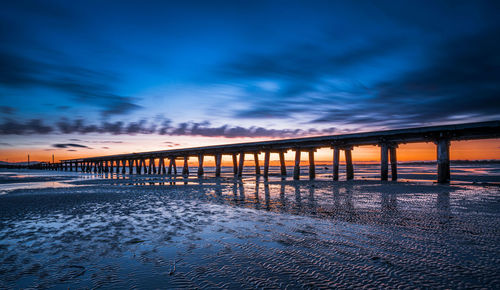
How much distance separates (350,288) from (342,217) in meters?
5.17

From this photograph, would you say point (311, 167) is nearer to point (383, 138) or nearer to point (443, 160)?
point (383, 138)

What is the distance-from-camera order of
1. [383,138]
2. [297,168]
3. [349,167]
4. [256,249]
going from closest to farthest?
[256,249], [383,138], [349,167], [297,168]

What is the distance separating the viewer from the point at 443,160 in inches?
824

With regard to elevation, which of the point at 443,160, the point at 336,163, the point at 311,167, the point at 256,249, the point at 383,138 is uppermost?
the point at 383,138

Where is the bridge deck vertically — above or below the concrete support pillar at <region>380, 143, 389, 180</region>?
above

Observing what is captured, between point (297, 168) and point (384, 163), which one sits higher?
point (384, 163)

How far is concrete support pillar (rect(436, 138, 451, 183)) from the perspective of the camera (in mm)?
20587

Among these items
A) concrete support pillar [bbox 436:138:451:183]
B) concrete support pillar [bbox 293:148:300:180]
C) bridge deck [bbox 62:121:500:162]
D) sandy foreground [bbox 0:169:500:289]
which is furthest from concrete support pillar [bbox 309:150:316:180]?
sandy foreground [bbox 0:169:500:289]

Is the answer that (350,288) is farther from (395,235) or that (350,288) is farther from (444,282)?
(395,235)

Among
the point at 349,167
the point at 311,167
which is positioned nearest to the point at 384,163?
the point at 349,167

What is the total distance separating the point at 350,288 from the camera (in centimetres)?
362

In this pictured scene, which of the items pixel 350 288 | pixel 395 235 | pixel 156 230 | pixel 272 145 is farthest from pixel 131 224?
pixel 272 145

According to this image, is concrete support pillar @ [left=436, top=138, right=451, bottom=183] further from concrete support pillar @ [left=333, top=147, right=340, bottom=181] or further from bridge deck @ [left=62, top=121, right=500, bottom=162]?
concrete support pillar @ [left=333, top=147, right=340, bottom=181]

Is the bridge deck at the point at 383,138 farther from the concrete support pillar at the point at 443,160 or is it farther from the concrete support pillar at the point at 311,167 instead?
the concrete support pillar at the point at 311,167
